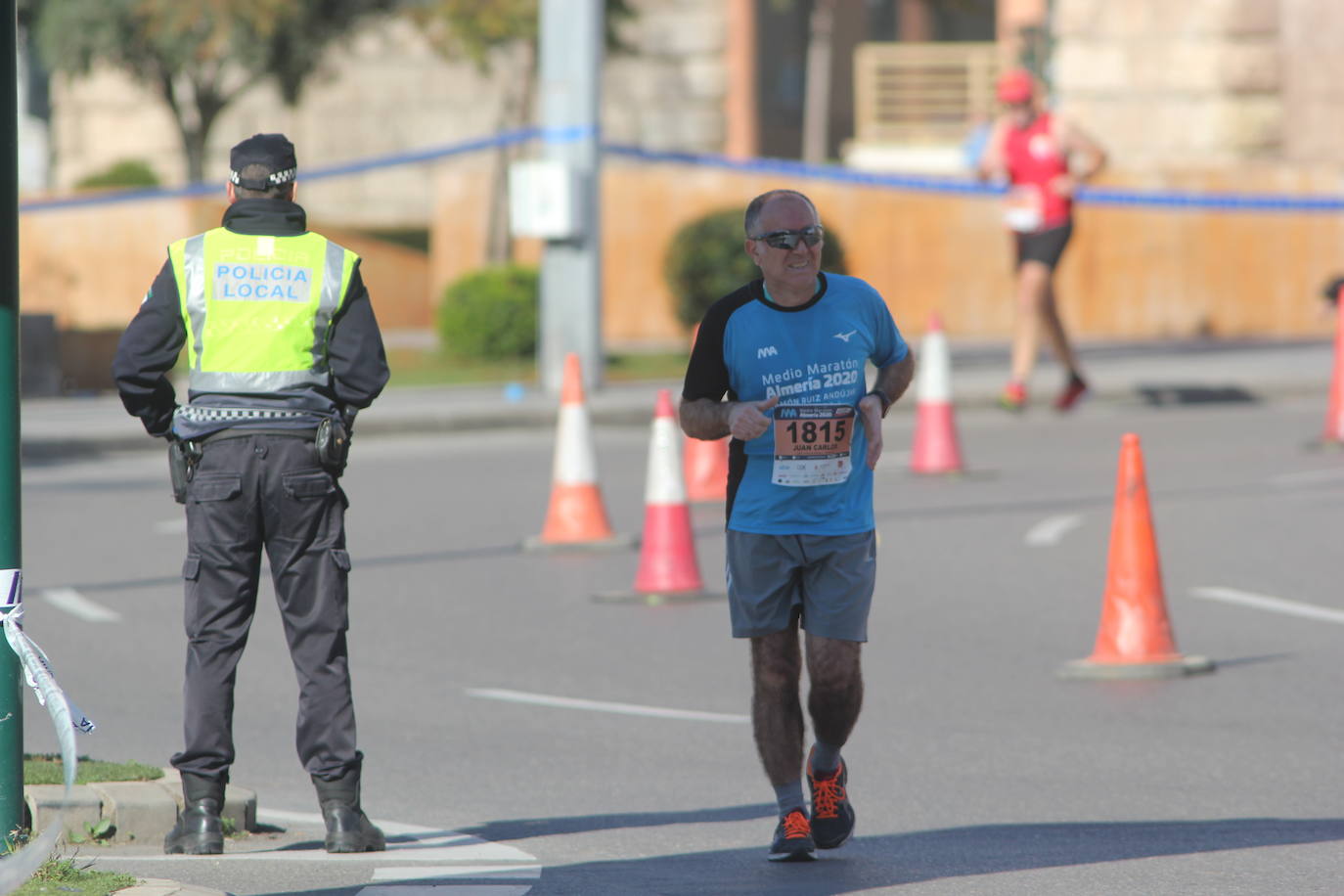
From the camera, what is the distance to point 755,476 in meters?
5.98

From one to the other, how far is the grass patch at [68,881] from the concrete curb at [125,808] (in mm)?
930

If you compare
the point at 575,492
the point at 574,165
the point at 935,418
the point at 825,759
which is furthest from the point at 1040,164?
the point at 825,759

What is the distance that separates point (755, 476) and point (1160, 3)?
2114 cm

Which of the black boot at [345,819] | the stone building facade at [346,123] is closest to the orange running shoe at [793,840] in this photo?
the black boot at [345,819]

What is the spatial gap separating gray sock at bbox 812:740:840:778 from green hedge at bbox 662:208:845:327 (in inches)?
602

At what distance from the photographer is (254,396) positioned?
5832 mm

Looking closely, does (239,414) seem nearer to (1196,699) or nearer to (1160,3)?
(1196,699)

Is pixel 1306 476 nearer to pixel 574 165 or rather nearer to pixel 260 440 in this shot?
pixel 574 165

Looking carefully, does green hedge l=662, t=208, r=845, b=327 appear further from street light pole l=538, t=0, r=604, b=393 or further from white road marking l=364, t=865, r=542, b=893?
white road marking l=364, t=865, r=542, b=893

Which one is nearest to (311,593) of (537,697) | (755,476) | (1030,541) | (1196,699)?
(755,476)

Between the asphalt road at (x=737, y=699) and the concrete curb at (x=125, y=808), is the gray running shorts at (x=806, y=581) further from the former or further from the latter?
the concrete curb at (x=125, y=808)

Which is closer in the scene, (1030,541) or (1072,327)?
(1030,541)

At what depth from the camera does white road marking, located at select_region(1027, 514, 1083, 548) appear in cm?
1180

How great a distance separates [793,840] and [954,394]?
1309cm
